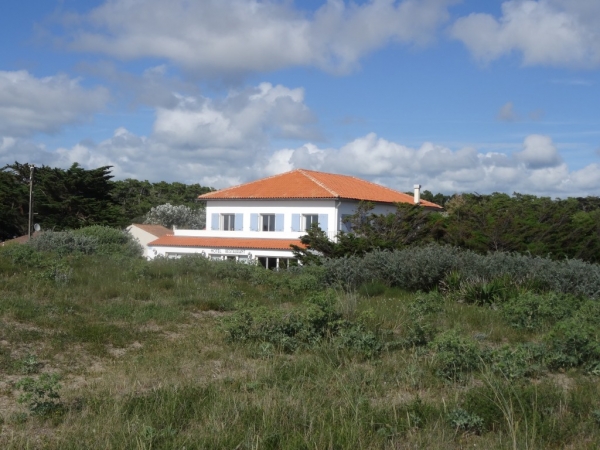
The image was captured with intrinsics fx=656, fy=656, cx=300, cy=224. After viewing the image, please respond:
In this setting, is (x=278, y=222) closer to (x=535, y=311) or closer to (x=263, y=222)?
(x=263, y=222)

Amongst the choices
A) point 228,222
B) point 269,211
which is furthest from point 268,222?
point 228,222

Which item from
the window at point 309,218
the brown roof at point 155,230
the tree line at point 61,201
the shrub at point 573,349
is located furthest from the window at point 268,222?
the shrub at point 573,349

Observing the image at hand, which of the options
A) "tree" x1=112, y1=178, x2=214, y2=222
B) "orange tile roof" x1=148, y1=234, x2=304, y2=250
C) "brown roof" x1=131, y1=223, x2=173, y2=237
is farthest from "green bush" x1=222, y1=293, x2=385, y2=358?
"tree" x1=112, y1=178, x2=214, y2=222

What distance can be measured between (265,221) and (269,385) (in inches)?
1609

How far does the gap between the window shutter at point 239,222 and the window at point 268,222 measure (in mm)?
1844

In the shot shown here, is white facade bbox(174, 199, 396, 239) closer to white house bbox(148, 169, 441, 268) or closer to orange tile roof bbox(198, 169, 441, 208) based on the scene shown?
white house bbox(148, 169, 441, 268)

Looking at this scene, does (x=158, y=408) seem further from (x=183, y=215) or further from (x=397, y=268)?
(x=183, y=215)

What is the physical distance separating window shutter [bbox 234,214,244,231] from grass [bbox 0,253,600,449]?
1453 inches

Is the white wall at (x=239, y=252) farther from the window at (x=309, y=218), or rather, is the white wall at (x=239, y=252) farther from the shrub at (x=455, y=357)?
the shrub at (x=455, y=357)

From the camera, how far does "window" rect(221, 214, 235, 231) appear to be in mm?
48781

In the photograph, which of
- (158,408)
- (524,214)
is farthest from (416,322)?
(524,214)

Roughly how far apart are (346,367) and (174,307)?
476 cm

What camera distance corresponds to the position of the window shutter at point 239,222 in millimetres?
48188

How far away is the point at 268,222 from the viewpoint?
46.9 meters
